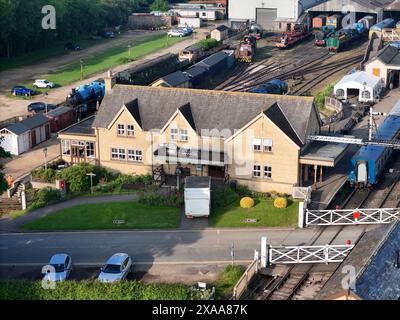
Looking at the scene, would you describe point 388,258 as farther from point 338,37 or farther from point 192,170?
point 338,37

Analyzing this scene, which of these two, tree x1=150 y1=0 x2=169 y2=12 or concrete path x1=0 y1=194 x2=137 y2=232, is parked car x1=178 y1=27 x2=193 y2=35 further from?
concrete path x1=0 y1=194 x2=137 y2=232

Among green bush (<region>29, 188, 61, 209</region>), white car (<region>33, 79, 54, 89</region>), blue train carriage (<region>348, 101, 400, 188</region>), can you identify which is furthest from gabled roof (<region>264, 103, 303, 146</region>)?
white car (<region>33, 79, 54, 89</region>)

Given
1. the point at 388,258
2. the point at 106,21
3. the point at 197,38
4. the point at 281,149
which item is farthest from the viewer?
the point at 106,21

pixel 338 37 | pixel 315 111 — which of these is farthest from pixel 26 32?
pixel 315 111

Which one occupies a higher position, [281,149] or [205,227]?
[281,149]

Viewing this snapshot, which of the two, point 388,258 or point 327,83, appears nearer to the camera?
point 388,258

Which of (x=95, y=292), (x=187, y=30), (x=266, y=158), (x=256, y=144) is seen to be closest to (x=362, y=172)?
(x=266, y=158)

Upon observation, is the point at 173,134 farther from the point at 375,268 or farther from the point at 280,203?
the point at 375,268

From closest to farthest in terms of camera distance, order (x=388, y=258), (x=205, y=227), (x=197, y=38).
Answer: (x=388, y=258) → (x=205, y=227) → (x=197, y=38)
